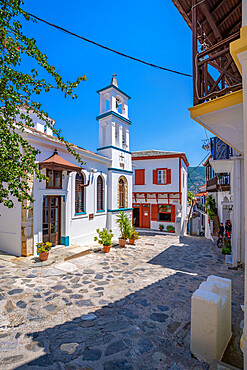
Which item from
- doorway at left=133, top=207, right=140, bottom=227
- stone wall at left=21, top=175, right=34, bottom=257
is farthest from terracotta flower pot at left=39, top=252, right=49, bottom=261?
doorway at left=133, top=207, right=140, bottom=227

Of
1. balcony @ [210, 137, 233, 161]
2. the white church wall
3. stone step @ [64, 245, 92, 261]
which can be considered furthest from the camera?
balcony @ [210, 137, 233, 161]

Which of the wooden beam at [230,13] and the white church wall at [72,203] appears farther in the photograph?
the white church wall at [72,203]

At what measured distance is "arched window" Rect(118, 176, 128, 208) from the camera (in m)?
13.8

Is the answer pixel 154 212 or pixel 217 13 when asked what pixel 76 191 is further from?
pixel 154 212

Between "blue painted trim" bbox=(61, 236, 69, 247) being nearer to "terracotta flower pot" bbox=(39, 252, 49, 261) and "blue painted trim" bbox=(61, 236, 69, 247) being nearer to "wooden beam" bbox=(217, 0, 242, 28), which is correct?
"terracotta flower pot" bbox=(39, 252, 49, 261)

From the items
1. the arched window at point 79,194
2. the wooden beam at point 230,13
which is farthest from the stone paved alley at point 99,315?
the wooden beam at point 230,13

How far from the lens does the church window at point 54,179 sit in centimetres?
827

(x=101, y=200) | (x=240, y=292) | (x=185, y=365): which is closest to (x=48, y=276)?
(x=185, y=365)

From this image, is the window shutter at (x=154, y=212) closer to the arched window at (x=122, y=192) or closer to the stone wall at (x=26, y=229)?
the arched window at (x=122, y=192)

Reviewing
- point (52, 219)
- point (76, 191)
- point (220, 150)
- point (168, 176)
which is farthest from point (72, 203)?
point (168, 176)

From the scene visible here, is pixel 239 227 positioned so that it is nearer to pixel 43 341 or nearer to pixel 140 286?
pixel 140 286

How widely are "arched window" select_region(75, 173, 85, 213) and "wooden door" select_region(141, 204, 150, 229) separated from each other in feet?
33.3

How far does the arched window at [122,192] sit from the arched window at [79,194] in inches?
152

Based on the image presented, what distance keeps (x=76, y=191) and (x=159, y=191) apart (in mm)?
10479
